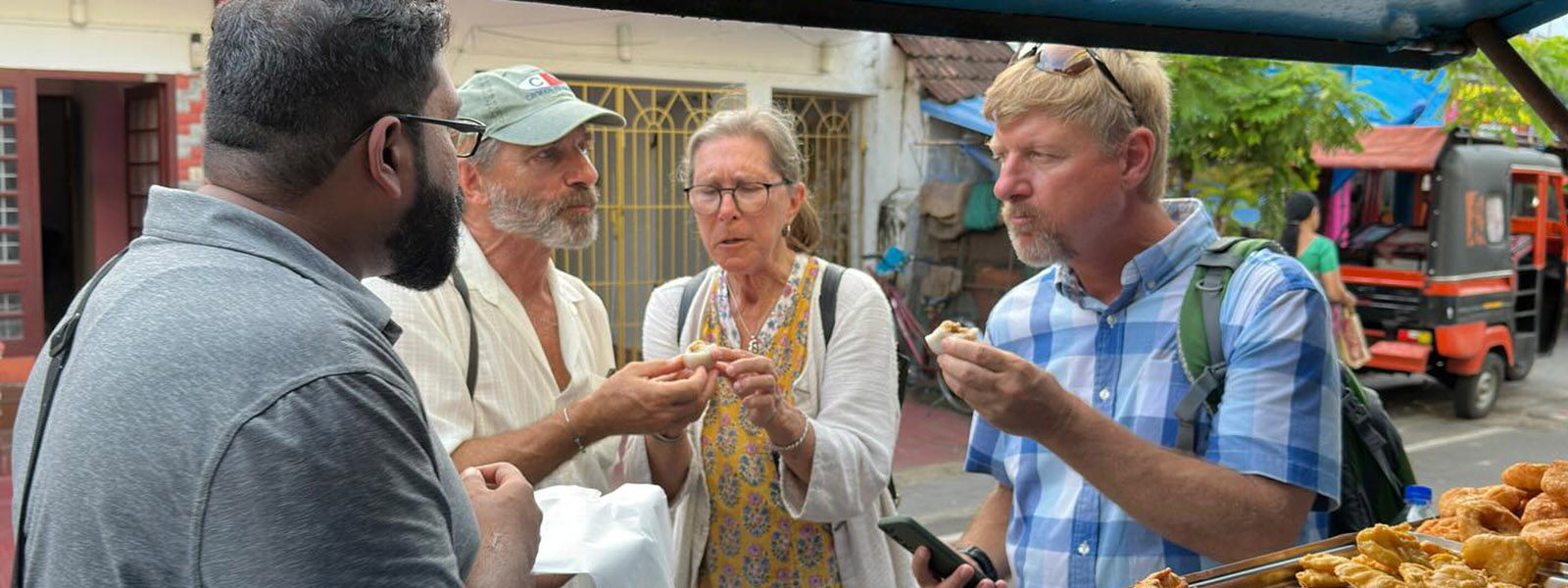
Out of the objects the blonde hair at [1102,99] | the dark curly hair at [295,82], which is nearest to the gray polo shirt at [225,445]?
the dark curly hair at [295,82]

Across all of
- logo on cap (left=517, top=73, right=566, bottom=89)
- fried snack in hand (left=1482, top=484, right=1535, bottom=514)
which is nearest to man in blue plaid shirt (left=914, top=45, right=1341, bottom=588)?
fried snack in hand (left=1482, top=484, right=1535, bottom=514)

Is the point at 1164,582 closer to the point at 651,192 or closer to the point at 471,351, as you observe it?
the point at 471,351

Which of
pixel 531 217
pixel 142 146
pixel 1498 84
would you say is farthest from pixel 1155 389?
pixel 142 146

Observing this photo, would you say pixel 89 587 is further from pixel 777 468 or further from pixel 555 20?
pixel 555 20

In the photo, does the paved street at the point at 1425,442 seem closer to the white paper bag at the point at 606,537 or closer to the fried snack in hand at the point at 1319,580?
the white paper bag at the point at 606,537

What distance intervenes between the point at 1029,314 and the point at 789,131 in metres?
1.05

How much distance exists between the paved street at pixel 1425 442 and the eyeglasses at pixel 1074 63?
16.8 ft

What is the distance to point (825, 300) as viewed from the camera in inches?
125

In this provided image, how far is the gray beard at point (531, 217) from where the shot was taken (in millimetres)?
2934

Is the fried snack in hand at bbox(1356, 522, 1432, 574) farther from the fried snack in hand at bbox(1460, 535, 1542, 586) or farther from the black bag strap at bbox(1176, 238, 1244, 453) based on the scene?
the black bag strap at bbox(1176, 238, 1244, 453)

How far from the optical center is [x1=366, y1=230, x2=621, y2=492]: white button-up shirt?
255cm

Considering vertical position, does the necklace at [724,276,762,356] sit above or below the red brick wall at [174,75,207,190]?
below

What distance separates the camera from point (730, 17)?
1.57m

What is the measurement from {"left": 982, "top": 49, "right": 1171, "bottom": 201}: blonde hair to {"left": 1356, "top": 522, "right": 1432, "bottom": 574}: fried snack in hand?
826 millimetres
